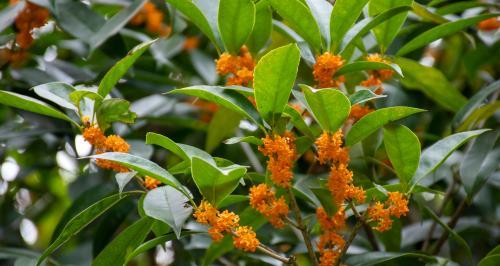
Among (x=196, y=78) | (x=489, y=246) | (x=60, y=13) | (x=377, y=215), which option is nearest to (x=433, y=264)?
(x=377, y=215)

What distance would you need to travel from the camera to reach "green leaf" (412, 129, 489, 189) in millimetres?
951

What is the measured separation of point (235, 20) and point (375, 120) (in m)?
0.24

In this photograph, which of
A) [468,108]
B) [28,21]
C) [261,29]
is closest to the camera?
[261,29]

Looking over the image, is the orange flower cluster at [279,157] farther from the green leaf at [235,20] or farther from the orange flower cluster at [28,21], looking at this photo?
the orange flower cluster at [28,21]

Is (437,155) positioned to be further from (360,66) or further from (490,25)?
(490,25)

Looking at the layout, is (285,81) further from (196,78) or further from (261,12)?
(196,78)

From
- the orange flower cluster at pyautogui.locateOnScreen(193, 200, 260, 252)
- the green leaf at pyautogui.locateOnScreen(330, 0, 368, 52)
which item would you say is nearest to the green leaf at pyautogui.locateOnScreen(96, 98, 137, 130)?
the orange flower cluster at pyautogui.locateOnScreen(193, 200, 260, 252)

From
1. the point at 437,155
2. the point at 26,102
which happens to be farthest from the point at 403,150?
the point at 26,102

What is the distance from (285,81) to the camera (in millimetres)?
876

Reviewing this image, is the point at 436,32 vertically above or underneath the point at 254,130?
above

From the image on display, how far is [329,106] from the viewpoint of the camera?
876mm

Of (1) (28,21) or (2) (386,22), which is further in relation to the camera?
(1) (28,21)

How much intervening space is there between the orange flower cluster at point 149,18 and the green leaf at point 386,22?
68cm

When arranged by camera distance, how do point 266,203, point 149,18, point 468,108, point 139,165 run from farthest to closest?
point 149,18 → point 468,108 → point 266,203 → point 139,165
